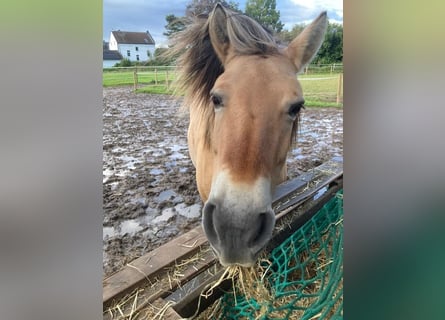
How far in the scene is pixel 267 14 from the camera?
3.35 ft

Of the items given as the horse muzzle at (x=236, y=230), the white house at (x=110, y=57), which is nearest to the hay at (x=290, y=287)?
the horse muzzle at (x=236, y=230)

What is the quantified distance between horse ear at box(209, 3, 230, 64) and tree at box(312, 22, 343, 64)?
30 centimetres

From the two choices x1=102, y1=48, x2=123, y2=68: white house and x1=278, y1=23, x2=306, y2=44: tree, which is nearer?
x1=102, y1=48, x2=123, y2=68: white house

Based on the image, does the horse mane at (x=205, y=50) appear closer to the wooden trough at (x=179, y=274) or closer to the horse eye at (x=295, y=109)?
the horse eye at (x=295, y=109)

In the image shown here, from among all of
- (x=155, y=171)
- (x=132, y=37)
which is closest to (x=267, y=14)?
(x=132, y=37)

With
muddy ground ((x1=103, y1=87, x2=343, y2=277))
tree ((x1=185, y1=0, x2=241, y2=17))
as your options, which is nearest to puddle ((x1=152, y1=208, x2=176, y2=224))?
muddy ground ((x1=103, y1=87, x2=343, y2=277))

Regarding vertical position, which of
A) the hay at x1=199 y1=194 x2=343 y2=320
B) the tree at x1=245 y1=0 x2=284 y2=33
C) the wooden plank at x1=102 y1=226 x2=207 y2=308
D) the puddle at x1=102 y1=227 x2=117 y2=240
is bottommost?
the hay at x1=199 y1=194 x2=343 y2=320

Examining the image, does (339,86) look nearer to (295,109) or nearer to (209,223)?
(295,109)

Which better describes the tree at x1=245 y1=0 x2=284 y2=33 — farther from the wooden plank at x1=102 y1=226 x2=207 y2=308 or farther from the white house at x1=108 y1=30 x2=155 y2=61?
the wooden plank at x1=102 y1=226 x2=207 y2=308

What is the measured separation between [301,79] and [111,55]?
577 mm

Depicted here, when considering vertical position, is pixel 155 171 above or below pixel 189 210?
above

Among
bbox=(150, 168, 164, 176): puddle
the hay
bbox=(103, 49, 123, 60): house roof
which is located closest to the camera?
bbox=(103, 49, 123, 60): house roof

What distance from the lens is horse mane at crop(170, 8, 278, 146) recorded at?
978mm
